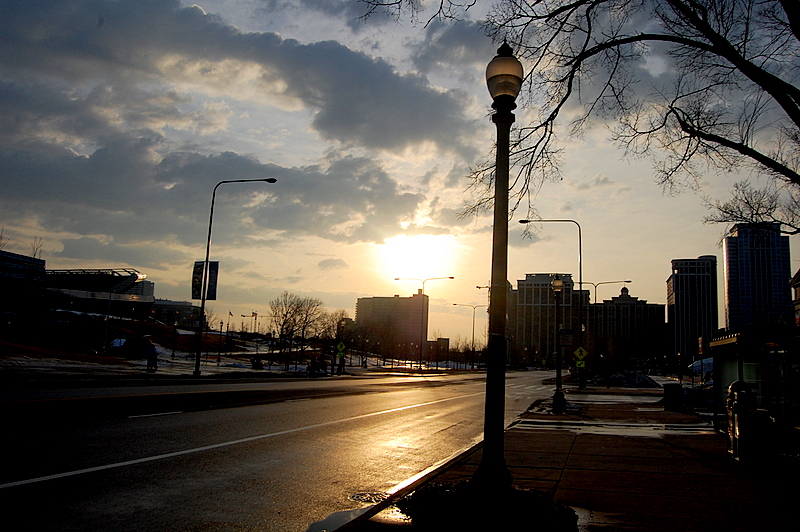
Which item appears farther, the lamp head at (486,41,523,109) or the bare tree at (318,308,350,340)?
the bare tree at (318,308,350,340)

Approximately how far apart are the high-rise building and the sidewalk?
50.5 ft

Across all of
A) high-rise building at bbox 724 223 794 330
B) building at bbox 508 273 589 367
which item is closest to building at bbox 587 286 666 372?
building at bbox 508 273 589 367

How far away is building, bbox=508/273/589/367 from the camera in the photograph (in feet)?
354

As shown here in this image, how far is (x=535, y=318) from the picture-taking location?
136m

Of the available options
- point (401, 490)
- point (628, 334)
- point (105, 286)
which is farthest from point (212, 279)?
point (628, 334)

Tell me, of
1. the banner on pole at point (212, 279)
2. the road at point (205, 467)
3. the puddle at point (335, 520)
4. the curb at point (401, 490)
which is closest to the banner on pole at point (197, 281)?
the banner on pole at point (212, 279)

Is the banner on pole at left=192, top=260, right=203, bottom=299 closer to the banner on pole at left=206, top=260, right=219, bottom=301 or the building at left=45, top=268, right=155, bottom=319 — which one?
the banner on pole at left=206, top=260, right=219, bottom=301

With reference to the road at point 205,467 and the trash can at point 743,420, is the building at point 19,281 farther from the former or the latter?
the trash can at point 743,420

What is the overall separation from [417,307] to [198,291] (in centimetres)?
15930

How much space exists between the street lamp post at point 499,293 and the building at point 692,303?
84644 mm

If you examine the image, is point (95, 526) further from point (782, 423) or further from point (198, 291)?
point (198, 291)

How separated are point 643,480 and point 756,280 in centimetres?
3455

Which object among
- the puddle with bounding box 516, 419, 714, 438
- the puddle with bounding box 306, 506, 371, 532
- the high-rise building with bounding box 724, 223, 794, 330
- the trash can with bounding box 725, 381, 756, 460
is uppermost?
the high-rise building with bounding box 724, 223, 794, 330

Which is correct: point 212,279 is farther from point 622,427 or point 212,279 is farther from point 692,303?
point 692,303
